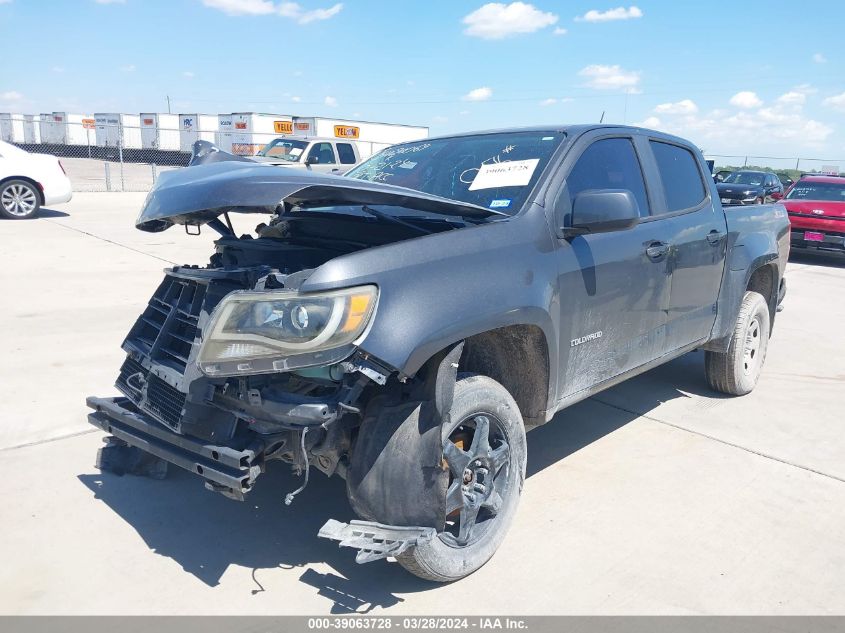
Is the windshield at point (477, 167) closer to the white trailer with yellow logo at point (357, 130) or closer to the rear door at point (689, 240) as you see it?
the rear door at point (689, 240)

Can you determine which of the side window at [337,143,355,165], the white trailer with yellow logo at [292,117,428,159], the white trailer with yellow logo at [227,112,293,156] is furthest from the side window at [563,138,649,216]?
the white trailer with yellow logo at [227,112,293,156]

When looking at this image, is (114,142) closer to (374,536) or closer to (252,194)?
(252,194)

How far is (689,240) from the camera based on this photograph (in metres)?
4.37

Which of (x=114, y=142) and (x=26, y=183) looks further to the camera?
(x=114, y=142)

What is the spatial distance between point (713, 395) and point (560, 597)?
317 cm

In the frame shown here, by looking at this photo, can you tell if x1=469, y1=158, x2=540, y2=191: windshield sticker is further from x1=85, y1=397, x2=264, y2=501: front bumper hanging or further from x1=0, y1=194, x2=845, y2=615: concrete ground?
x1=85, y1=397, x2=264, y2=501: front bumper hanging

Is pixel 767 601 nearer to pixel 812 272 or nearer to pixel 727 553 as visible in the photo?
pixel 727 553

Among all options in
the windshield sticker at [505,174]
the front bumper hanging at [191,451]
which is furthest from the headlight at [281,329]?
the windshield sticker at [505,174]

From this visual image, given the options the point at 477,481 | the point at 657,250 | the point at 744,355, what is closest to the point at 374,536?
the point at 477,481

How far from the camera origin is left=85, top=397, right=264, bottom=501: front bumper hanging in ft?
8.45

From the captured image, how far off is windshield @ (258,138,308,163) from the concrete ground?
1321cm

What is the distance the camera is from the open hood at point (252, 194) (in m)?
2.60

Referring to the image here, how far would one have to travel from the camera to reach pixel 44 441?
4246 mm

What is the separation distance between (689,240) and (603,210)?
1.37 m
